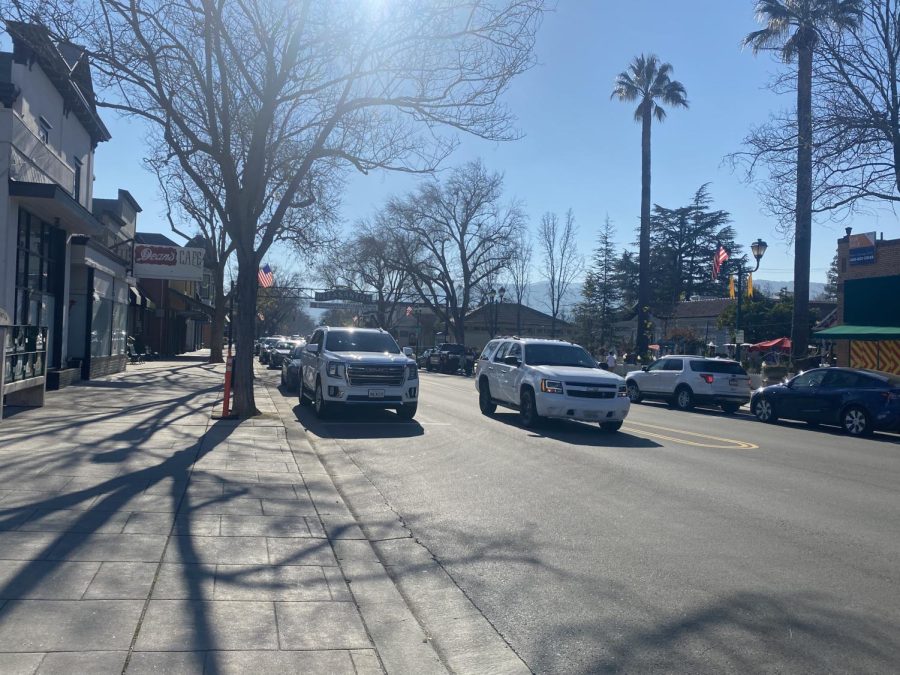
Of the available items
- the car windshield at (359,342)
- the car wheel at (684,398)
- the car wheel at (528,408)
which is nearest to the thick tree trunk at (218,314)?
the car windshield at (359,342)

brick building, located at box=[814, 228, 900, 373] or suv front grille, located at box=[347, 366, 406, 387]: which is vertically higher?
brick building, located at box=[814, 228, 900, 373]

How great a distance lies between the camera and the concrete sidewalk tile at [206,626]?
454 centimetres

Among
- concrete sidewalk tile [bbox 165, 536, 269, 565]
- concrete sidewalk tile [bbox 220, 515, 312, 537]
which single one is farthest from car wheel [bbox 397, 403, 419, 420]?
concrete sidewalk tile [bbox 165, 536, 269, 565]

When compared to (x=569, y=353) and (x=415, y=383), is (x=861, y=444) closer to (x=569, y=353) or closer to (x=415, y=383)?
(x=569, y=353)

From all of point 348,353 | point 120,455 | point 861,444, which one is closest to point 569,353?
point 348,353

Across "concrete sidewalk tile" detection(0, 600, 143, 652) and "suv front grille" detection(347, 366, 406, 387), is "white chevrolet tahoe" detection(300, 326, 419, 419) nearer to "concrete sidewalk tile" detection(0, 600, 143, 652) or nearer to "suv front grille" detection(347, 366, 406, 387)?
"suv front grille" detection(347, 366, 406, 387)

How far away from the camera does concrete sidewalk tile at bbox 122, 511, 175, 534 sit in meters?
6.84

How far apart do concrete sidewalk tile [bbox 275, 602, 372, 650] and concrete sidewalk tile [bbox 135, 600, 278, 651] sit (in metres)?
0.08

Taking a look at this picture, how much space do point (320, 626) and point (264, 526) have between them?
8.19 feet

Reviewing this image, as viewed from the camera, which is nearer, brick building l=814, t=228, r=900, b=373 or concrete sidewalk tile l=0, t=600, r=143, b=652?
concrete sidewalk tile l=0, t=600, r=143, b=652

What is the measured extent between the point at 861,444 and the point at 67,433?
558 inches

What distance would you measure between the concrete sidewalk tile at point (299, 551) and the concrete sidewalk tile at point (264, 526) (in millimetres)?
195

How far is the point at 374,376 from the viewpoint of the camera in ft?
53.2

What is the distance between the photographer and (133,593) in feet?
17.2
